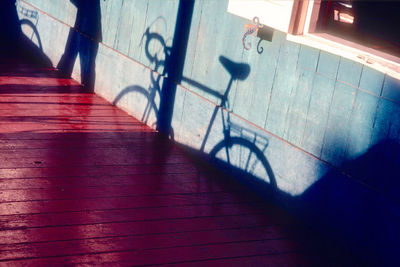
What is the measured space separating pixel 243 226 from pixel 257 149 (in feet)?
2.12

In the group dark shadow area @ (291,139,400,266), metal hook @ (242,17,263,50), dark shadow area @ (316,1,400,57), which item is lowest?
dark shadow area @ (291,139,400,266)

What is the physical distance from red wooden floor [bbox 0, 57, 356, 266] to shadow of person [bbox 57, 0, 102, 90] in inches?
39.5

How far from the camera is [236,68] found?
13.4 ft

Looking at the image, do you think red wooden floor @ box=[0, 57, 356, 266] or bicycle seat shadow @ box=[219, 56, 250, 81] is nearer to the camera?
red wooden floor @ box=[0, 57, 356, 266]

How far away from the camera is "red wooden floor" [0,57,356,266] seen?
3.04 metres

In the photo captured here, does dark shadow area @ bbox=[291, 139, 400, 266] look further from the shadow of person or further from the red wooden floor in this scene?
the shadow of person

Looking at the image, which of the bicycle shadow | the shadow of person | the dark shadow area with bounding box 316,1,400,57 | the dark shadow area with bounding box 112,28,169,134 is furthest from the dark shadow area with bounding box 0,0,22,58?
the dark shadow area with bounding box 316,1,400,57

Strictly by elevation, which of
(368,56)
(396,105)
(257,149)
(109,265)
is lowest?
(109,265)

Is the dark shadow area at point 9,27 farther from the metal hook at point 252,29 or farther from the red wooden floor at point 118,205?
the metal hook at point 252,29

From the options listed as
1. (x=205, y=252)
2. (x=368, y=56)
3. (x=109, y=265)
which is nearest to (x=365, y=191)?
(x=368, y=56)

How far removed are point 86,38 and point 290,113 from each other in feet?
10.3

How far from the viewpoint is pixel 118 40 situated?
18.0 ft

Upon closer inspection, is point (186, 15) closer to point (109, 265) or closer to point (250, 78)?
point (250, 78)

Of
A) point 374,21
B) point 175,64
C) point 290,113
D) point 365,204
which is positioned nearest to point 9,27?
point 175,64
